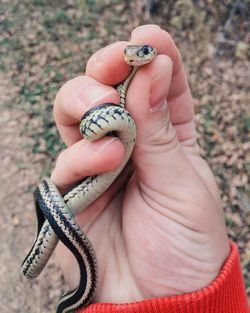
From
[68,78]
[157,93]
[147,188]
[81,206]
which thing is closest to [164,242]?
[147,188]

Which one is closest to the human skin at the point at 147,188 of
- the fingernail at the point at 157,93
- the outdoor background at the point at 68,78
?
the fingernail at the point at 157,93

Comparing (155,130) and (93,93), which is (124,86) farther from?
(155,130)

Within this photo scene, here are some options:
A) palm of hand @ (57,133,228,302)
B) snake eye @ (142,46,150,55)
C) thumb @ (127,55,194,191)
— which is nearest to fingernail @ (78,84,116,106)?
thumb @ (127,55,194,191)

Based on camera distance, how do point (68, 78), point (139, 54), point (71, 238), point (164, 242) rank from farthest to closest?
point (68, 78)
point (164, 242)
point (71, 238)
point (139, 54)

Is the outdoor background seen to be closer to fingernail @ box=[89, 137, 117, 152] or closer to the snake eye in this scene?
fingernail @ box=[89, 137, 117, 152]

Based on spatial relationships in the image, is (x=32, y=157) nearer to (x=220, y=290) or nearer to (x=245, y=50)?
(x=245, y=50)

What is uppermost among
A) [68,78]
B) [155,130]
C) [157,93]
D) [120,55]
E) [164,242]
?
[120,55]
